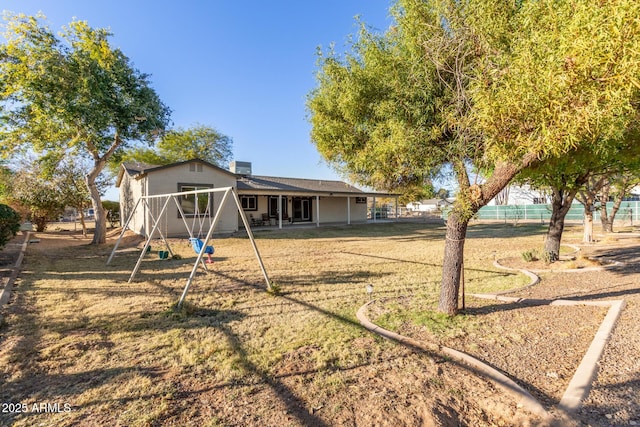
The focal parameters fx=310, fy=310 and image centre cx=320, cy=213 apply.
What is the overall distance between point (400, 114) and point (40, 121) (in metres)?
14.2

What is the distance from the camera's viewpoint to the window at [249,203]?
20.7 meters

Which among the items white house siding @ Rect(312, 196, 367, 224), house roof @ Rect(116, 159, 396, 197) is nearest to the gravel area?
house roof @ Rect(116, 159, 396, 197)

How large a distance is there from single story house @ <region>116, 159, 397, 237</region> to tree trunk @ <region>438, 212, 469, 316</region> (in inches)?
262

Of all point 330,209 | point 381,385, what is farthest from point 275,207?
point 381,385

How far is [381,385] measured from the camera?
2.78 metres

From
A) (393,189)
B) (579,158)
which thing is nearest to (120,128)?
(393,189)

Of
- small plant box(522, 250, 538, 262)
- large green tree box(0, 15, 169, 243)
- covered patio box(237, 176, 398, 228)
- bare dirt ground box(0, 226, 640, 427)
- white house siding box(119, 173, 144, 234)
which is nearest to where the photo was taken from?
bare dirt ground box(0, 226, 640, 427)

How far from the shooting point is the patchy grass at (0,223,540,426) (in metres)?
2.55

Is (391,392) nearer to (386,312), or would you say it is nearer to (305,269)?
(386,312)

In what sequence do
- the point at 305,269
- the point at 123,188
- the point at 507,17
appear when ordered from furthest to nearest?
the point at 123,188, the point at 305,269, the point at 507,17

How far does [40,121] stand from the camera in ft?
39.4

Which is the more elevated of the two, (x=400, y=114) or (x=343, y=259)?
(x=400, y=114)

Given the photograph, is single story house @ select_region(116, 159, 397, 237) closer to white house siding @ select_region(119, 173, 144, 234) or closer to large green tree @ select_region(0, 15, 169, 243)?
white house siding @ select_region(119, 173, 144, 234)

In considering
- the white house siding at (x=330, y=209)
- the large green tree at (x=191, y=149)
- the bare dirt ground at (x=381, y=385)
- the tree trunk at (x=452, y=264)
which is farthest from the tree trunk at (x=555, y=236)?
the large green tree at (x=191, y=149)
